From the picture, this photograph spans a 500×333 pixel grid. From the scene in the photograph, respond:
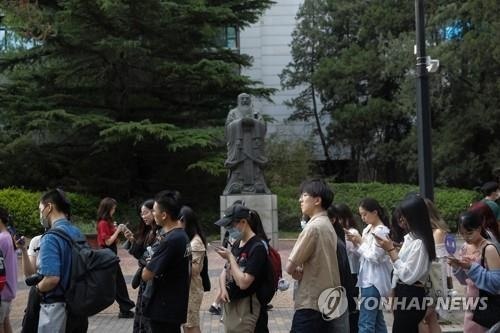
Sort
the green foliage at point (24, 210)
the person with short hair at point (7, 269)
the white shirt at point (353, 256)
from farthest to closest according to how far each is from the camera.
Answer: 1. the green foliage at point (24, 210)
2. the white shirt at point (353, 256)
3. the person with short hair at point (7, 269)

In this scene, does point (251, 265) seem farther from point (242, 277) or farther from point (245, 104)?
point (245, 104)

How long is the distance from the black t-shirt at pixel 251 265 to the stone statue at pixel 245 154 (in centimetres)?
1051

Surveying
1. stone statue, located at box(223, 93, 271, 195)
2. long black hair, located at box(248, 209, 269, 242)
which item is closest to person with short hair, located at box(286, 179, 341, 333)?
long black hair, located at box(248, 209, 269, 242)

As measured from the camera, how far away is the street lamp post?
29.9ft

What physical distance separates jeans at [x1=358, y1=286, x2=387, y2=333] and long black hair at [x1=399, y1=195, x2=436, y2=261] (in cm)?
157

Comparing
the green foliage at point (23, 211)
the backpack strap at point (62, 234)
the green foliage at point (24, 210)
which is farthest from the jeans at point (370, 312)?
the green foliage at point (23, 211)

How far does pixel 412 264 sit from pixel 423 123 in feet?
16.1

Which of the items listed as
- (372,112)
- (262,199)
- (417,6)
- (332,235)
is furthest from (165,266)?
(372,112)

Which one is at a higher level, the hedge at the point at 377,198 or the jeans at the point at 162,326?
the jeans at the point at 162,326

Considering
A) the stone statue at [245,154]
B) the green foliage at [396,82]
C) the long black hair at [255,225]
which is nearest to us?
the long black hair at [255,225]

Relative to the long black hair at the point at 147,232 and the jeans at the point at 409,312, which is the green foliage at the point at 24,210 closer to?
the long black hair at the point at 147,232

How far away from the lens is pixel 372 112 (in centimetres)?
2961

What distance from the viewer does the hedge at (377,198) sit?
24.4 metres
